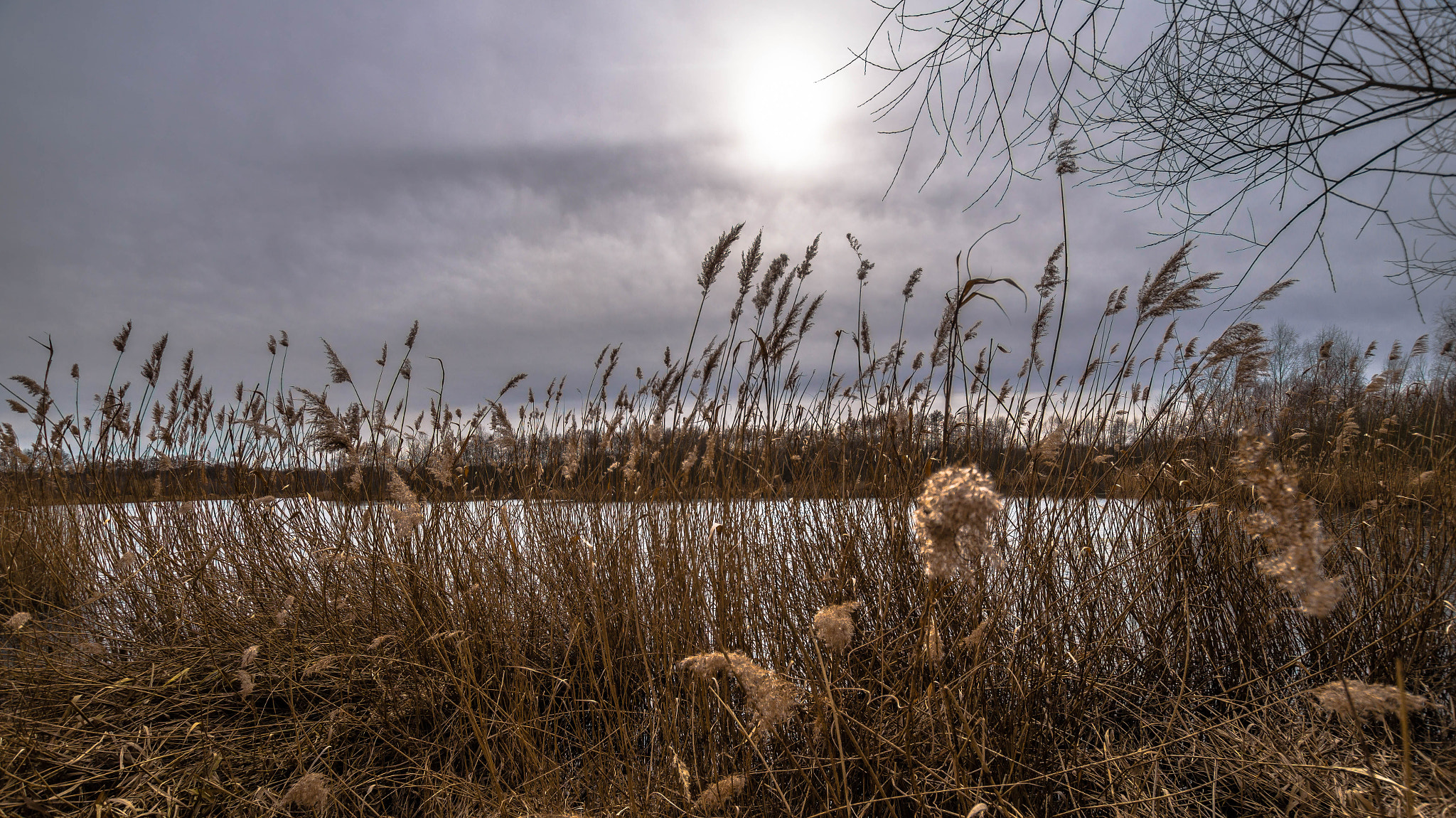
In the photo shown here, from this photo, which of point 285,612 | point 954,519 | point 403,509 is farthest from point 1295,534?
point 285,612

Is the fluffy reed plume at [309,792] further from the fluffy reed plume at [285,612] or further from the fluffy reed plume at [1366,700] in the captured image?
the fluffy reed plume at [1366,700]

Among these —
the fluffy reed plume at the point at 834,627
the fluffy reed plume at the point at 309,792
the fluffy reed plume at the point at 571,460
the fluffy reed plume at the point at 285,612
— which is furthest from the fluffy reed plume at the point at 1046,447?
the fluffy reed plume at the point at 285,612

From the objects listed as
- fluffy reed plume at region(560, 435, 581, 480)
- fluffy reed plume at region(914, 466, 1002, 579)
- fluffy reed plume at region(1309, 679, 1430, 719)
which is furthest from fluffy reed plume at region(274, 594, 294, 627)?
fluffy reed plume at region(1309, 679, 1430, 719)

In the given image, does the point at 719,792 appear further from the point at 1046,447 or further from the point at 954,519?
the point at 1046,447

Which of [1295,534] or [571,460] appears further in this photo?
[571,460]

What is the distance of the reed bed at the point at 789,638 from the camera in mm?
1320

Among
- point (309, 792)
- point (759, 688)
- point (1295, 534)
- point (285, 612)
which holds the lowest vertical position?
point (309, 792)

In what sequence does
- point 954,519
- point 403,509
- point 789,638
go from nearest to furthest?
point 954,519, point 403,509, point 789,638

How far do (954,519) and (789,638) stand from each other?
1464mm

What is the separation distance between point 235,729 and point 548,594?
102 cm

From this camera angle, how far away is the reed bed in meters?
1.32

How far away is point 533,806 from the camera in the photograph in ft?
4.80

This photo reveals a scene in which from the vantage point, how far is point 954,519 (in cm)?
67

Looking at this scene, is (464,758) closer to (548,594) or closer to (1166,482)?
(548,594)
